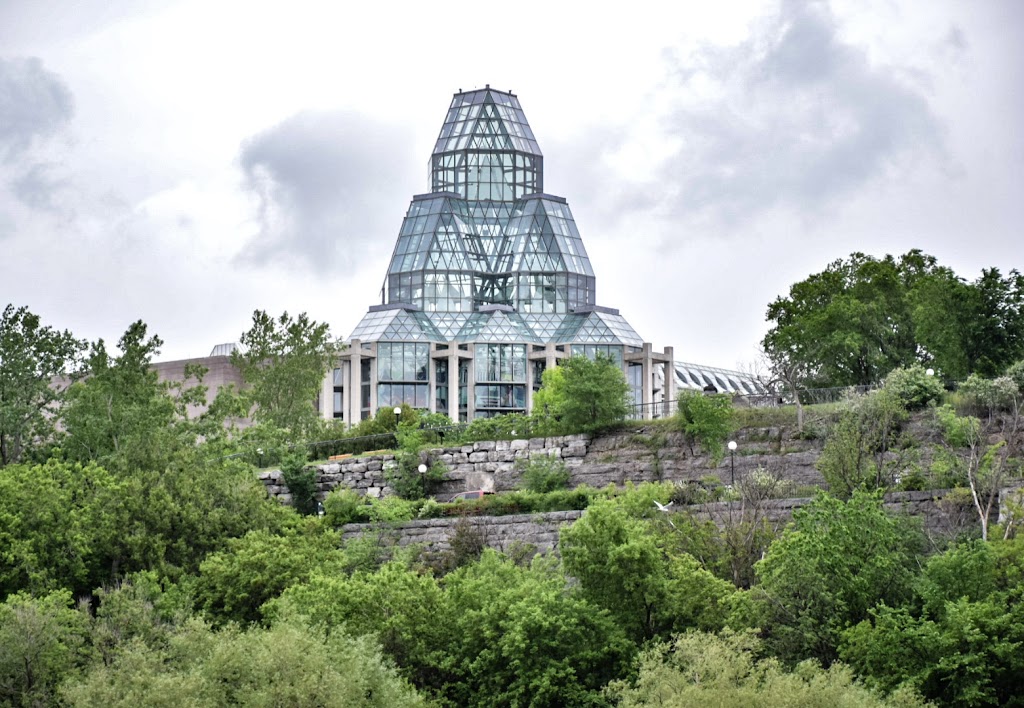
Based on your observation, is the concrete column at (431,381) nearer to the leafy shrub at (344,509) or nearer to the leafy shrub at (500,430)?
the leafy shrub at (500,430)

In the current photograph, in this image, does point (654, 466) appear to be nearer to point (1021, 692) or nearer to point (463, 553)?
point (463, 553)

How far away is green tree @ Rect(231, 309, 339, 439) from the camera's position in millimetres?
93125

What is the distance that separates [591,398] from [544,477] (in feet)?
19.9

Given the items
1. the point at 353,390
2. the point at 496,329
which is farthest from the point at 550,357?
the point at 353,390

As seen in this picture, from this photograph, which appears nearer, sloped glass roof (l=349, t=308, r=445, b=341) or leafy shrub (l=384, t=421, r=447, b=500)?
leafy shrub (l=384, t=421, r=447, b=500)

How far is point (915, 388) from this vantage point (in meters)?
73.2

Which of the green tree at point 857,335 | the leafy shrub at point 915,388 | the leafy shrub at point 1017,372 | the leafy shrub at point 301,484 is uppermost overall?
the green tree at point 857,335

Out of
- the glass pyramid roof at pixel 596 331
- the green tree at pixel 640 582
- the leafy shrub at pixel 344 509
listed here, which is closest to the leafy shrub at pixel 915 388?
the green tree at pixel 640 582

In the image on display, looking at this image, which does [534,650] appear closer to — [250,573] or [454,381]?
[250,573]

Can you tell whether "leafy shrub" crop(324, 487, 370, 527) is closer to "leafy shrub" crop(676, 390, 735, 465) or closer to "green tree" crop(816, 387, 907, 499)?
"leafy shrub" crop(676, 390, 735, 465)

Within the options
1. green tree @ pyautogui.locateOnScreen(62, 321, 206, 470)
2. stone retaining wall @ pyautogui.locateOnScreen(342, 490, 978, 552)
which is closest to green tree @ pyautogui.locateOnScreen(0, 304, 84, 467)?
green tree @ pyautogui.locateOnScreen(62, 321, 206, 470)

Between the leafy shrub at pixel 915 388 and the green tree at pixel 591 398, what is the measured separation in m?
11.8

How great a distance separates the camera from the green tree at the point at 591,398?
79.8 meters

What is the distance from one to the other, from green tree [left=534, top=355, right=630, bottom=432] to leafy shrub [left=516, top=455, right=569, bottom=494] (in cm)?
365
